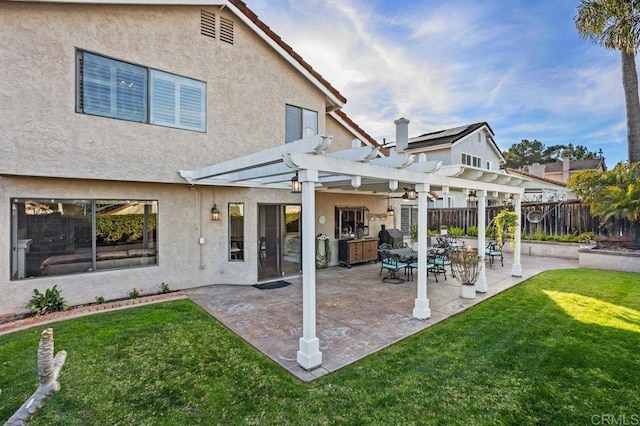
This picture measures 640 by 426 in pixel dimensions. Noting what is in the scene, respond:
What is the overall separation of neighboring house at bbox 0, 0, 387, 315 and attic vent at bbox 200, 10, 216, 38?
31mm

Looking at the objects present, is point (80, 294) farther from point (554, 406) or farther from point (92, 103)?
point (554, 406)

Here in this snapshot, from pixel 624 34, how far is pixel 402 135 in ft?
39.5

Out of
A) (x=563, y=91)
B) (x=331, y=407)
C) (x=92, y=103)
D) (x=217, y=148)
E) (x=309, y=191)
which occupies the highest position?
(x=563, y=91)

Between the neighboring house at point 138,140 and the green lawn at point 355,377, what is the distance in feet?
6.83

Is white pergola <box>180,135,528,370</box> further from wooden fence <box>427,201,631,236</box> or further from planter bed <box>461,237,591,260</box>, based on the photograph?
wooden fence <box>427,201,631,236</box>

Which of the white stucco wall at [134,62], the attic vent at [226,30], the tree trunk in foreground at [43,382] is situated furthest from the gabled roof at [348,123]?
the tree trunk in foreground at [43,382]

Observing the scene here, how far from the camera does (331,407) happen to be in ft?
12.8

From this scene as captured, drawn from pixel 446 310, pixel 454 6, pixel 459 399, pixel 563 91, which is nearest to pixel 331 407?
pixel 459 399

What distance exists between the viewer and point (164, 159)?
8.36 metres

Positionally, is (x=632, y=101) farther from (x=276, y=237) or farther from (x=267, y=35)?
(x=276, y=237)

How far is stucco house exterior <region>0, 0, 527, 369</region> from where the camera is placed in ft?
21.3

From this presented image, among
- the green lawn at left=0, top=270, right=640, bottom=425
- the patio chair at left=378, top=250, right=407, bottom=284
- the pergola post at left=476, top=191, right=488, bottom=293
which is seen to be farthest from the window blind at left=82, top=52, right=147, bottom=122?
the pergola post at left=476, top=191, right=488, bottom=293

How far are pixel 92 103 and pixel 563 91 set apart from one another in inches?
929

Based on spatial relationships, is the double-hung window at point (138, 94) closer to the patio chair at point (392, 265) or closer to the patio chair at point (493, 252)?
the patio chair at point (392, 265)
